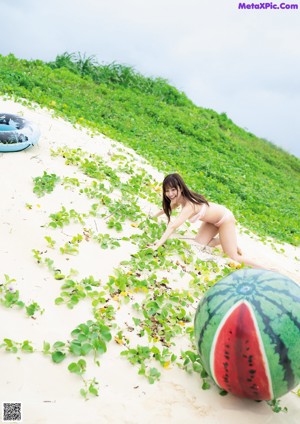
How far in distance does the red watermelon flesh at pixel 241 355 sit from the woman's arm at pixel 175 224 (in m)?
2.65

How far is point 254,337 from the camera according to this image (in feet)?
12.1

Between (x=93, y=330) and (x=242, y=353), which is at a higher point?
(x=242, y=353)

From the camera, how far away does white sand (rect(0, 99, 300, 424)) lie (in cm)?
376

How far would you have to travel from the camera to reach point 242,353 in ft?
12.2

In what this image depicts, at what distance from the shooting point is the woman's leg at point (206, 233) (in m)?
7.55

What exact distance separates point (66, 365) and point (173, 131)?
14.3 m

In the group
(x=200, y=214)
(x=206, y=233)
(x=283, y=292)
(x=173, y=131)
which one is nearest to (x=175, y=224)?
(x=200, y=214)

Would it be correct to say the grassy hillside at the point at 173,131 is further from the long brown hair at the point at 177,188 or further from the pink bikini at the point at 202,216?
the long brown hair at the point at 177,188

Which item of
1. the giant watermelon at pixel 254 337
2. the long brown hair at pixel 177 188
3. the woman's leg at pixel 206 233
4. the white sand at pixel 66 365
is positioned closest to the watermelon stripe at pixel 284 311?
the giant watermelon at pixel 254 337

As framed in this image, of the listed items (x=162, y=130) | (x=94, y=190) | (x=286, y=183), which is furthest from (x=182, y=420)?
(x=286, y=183)

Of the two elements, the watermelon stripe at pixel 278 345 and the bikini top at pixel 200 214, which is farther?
the bikini top at pixel 200 214

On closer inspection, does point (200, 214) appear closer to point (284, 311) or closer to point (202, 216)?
point (202, 216)

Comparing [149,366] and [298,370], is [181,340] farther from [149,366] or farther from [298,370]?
[298,370]

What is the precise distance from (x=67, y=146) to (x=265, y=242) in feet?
14.1
